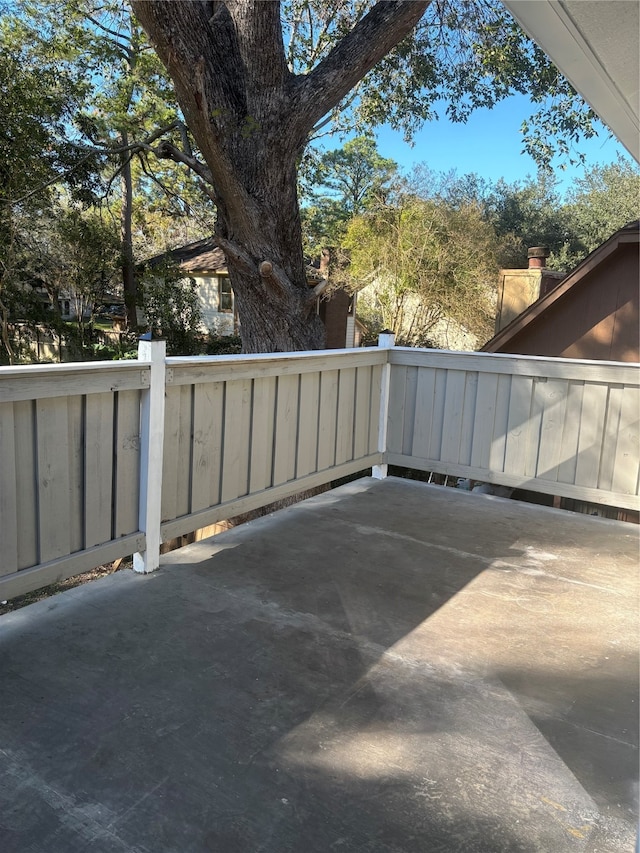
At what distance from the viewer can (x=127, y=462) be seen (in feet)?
10.9

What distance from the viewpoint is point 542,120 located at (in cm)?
1084

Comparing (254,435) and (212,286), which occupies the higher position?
(212,286)

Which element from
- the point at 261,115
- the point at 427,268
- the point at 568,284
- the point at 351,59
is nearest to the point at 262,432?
the point at 261,115

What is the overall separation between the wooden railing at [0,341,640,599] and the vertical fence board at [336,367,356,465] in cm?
2

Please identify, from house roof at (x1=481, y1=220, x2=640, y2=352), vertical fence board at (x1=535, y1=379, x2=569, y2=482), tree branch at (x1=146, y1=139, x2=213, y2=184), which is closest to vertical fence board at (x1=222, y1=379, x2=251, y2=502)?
vertical fence board at (x1=535, y1=379, x2=569, y2=482)

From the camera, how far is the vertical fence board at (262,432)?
4.17 meters

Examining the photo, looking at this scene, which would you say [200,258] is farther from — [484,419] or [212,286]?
[484,419]

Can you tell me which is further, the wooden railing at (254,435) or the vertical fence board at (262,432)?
the vertical fence board at (262,432)

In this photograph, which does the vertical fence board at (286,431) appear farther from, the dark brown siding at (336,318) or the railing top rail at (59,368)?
the dark brown siding at (336,318)

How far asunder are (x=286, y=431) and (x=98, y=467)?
157cm

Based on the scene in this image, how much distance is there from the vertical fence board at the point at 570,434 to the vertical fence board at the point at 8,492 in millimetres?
3715

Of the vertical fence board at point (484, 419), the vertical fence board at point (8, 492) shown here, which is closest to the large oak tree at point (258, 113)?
the vertical fence board at point (484, 419)

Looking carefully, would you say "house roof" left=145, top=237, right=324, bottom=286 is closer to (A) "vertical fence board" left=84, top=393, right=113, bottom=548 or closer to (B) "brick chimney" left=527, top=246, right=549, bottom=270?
(B) "brick chimney" left=527, top=246, right=549, bottom=270

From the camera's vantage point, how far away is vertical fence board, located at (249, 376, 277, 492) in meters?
4.17
